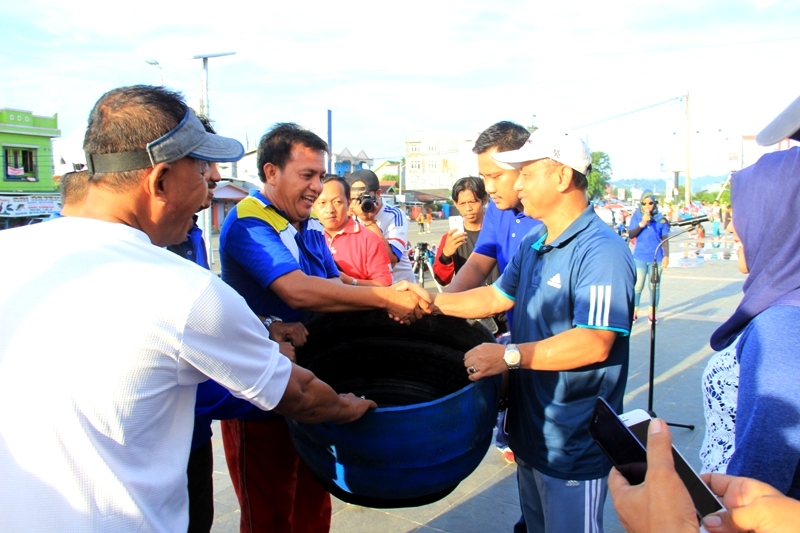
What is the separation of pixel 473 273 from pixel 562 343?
4.82 ft

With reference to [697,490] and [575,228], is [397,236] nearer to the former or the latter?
[575,228]

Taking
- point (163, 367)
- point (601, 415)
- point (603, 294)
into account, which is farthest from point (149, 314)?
point (603, 294)

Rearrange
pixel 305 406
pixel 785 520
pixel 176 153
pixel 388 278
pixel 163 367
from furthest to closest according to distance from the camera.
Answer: pixel 388 278 → pixel 305 406 → pixel 176 153 → pixel 163 367 → pixel 785 520

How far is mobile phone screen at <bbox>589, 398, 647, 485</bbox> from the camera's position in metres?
1.10

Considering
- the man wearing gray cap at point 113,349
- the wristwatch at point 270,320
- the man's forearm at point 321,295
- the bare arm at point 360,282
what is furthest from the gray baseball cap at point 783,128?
the bare arm at point 360,282

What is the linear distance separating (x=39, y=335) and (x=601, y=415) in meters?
1.13

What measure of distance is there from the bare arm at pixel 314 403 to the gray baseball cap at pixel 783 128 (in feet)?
3.89

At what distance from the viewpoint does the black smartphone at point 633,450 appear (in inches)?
40.4

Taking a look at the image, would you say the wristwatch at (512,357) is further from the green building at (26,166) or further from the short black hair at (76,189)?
the green building at (26,166)

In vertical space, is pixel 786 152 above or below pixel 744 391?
above

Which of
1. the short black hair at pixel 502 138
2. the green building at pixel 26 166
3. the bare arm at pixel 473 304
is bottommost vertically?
the bare arm at pixel 473 304

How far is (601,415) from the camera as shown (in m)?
1.16

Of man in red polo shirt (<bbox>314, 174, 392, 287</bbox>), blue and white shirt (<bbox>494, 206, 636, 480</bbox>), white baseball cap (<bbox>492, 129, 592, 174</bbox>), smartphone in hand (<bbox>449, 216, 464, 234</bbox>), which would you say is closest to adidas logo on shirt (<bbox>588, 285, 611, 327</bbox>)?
blue and white shirt (<bbox>494, 206, 636, 480</bbox>)

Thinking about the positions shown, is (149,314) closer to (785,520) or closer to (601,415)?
(601,415)
